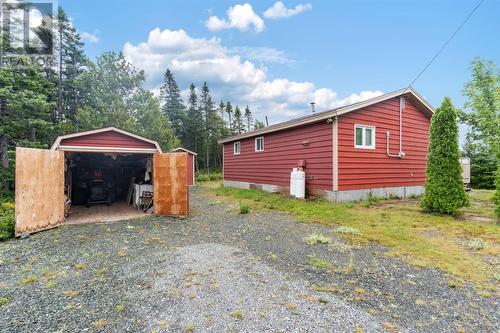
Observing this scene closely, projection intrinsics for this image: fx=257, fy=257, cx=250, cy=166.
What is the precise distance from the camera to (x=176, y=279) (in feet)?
10.9

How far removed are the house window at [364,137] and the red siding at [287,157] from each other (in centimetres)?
117

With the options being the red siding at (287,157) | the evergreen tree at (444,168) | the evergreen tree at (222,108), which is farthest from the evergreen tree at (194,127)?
the evergreen tree at (444,168)

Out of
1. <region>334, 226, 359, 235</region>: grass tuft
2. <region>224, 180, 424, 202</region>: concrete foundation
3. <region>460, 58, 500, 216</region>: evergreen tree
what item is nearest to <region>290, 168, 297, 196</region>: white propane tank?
<region>224, 180, 424, 202</region>: concrete foundation

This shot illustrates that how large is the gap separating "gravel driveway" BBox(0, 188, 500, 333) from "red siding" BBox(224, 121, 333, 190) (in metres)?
4.66

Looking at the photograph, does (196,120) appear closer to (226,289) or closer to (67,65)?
(67,65)

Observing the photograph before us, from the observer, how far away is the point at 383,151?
9.95 meters

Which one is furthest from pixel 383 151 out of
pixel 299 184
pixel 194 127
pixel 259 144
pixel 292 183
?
pixel 194 127

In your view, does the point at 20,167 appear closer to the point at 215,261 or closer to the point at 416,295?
the point at 215,261

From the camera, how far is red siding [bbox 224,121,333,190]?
9.20 m

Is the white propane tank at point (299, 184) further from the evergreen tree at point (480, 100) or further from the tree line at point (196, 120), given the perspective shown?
the tree line at point (196, 120)

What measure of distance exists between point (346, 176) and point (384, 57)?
6783 millimetres

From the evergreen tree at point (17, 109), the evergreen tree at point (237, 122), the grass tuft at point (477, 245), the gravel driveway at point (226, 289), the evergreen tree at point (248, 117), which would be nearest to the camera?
the gravel driveway at point (226, 289)

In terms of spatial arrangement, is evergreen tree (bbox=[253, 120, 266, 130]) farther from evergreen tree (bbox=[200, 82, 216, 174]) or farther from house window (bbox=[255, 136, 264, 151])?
house window (bbox=[255, 136, 264, 151])

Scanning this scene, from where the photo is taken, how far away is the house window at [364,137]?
9359mm
